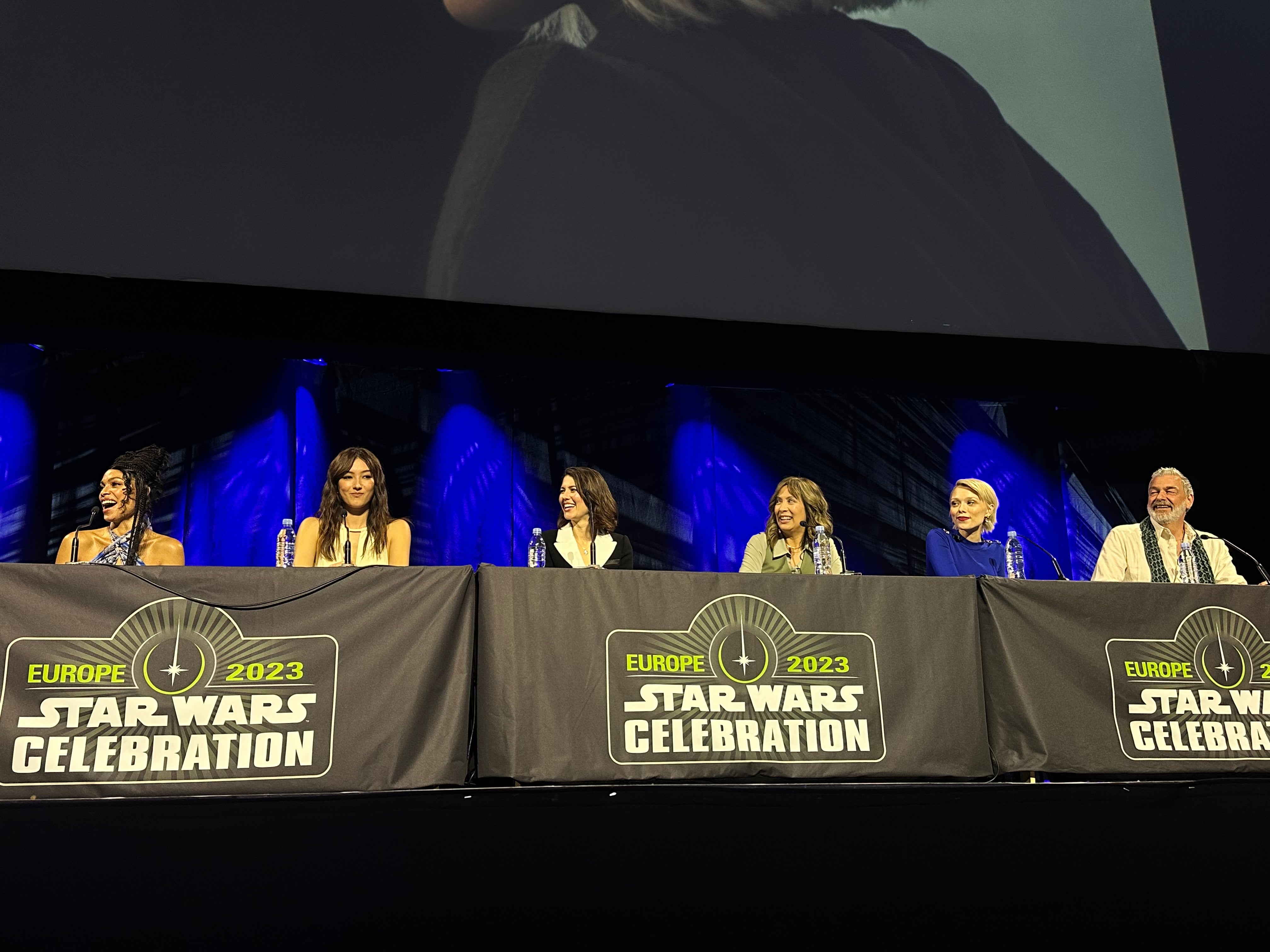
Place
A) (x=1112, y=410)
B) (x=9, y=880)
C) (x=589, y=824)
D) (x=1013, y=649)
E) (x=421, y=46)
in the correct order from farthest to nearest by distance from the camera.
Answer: (x=1112, y=410) < (x=421, y=46) < (x=1013, y=649) < (x=589, y=824) < (x=9, y=880)

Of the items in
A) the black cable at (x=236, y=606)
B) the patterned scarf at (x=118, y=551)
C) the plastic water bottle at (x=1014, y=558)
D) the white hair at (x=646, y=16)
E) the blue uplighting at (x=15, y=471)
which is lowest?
the black cable at (x=236, y=606)

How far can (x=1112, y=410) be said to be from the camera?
8.12 metres

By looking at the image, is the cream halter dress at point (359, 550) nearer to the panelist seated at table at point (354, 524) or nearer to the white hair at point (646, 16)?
the panelist seated at table at point (354, 524)

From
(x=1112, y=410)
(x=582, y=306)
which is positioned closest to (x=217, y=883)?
(x=582, y=306)

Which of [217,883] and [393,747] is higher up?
[393,747]

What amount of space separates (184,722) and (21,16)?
12.0 ft

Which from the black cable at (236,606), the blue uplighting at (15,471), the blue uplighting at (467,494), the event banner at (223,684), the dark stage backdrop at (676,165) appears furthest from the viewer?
the blue uplighting at (467,494)

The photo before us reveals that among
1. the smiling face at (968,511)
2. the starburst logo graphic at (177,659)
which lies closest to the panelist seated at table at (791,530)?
the smiling face at (968,511)

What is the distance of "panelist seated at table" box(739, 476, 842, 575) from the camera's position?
163 inches

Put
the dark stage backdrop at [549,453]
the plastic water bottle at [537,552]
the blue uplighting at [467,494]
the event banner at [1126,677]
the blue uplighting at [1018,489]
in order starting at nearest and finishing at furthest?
1. the event banner at [1126,677]
2. the plastic water bottle at [537,552]
3. the dark stage backdrop at [549,453]
4. the blue uplighting at [467,494]
5. the blue uplighting at [1018,489]

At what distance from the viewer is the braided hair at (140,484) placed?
3.69 m

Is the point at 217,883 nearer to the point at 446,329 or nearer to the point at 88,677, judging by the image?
the point at 88,677

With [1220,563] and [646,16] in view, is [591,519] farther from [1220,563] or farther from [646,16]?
[646,16]

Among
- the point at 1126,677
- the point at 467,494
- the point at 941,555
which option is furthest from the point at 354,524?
the point at 467,494
